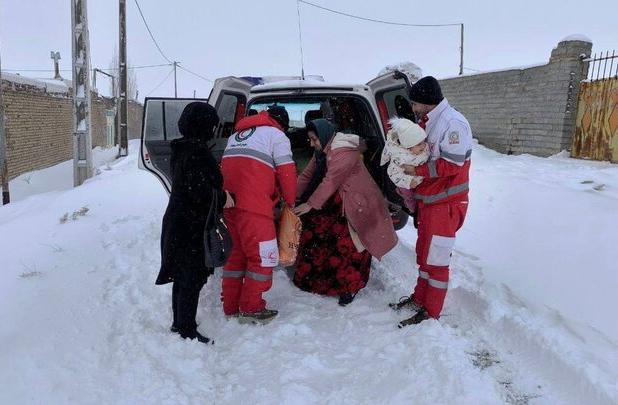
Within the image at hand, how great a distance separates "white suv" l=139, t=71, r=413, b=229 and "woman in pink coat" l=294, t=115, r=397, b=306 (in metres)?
0.49

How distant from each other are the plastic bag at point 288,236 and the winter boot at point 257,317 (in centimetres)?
40

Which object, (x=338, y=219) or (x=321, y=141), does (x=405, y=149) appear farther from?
(x=338, y=219)

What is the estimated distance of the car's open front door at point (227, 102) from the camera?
13.4 feet

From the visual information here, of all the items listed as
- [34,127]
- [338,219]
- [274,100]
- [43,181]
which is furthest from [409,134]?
[34,127]

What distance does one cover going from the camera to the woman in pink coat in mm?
3549

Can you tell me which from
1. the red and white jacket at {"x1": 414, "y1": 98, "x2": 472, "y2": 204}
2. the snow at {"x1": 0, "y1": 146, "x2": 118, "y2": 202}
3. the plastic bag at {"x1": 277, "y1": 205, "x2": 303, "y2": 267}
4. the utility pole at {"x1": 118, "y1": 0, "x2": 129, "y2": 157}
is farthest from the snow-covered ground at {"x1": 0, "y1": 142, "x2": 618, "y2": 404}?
the utility pole at {"x1": 118, "y1": 0, "x2": 129, "y2": 157}

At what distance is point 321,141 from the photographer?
12.0 ft

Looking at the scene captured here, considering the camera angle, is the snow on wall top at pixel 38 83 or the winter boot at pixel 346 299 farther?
the snow on wall top at pixel 38 83

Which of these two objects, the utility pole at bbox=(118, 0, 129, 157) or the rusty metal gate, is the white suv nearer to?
the rusty metal gate

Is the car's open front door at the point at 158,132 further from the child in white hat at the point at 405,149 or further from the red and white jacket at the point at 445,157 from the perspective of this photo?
the red and white jacket at the point at 445,157

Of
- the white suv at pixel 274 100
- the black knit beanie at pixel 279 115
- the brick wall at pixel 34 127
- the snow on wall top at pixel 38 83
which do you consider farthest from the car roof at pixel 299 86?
the snow on wall top at pixel 38 83

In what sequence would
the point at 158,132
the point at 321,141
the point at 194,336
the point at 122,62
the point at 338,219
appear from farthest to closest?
the point at 122,62, the point at 158,132, the point at 338,219, the point at 321,141, the point at 194,336

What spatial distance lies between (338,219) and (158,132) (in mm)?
1898

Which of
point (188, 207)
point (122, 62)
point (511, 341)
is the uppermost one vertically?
point (122, 62)
